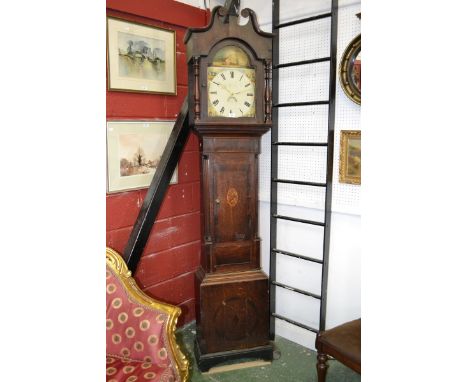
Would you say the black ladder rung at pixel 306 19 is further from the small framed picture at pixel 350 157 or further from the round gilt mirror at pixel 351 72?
the small framed picture at pixel 350 157

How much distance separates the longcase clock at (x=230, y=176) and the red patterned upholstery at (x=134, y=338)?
0.50 m

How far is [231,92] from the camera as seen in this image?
7.63 ft

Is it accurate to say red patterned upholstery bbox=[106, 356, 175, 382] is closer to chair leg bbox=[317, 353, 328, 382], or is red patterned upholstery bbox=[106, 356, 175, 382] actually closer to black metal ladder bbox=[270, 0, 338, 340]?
chair leg bbox=[317, 353, 328, 382]

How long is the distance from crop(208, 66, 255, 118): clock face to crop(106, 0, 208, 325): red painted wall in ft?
1.72

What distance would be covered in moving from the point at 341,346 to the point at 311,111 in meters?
1.38

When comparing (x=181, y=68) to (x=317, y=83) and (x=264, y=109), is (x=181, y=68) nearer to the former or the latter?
(x=264, y=109)

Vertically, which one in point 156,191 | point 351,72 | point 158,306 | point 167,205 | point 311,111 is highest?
point 351,72

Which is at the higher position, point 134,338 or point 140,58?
point 140,58

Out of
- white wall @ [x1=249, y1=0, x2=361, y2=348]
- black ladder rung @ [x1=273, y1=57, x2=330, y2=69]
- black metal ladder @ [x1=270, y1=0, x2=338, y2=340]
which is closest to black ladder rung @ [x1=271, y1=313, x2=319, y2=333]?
black metal ladder @ [x1=270, y1=0, x2=338, y2=340]

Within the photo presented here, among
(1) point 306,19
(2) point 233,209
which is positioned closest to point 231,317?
(2) point 233,209

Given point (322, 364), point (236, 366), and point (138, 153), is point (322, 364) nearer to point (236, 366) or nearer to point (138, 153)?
point (236, 366)

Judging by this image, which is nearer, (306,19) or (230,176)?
(306,19)
